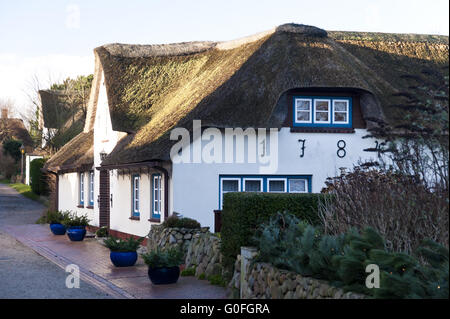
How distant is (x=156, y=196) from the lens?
1914 centimetres

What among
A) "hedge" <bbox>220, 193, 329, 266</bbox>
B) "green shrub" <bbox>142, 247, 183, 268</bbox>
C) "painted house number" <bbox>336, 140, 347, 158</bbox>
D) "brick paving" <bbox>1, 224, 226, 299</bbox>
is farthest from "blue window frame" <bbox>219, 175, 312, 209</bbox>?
"hedge" <bbox>220, 193, 329, 266</bbox>

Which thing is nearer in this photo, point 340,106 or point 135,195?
point 340,106

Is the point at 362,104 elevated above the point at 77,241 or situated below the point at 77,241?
above

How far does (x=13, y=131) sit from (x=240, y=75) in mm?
62467

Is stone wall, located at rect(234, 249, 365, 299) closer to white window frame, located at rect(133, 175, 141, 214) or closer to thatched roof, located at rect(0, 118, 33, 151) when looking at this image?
white window frame, located at rect(133, 175, 141, 214)

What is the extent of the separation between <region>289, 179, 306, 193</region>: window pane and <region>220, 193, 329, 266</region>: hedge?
6387 millimetres

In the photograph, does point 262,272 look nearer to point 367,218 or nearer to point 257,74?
point 367,218

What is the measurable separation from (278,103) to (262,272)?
8.43m

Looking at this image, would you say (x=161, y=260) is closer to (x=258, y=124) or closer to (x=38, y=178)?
(x=258, y=124)

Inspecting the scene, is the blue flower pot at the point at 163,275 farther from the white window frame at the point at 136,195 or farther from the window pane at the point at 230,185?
the white window frame at the point at 136,195

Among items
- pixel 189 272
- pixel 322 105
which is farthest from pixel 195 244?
pixel 322 105
